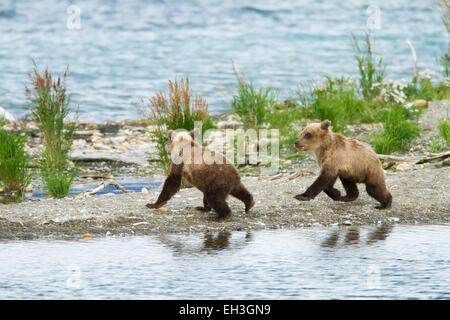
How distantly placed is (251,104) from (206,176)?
4.77 meters

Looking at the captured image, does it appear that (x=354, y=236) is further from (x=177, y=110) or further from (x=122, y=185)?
(x=122, y=185)

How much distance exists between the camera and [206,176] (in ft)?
25.2

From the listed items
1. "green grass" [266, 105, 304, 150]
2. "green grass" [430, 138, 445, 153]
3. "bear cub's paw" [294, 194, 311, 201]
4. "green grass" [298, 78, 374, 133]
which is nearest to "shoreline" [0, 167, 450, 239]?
"bear cub's paw" [294, 194, 311, 201]

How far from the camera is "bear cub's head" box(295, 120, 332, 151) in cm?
828

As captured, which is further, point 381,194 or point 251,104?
point 251,104

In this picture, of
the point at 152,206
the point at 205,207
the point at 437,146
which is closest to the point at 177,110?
the point at 152,206

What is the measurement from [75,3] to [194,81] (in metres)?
16.5

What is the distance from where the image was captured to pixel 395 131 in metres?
11.9

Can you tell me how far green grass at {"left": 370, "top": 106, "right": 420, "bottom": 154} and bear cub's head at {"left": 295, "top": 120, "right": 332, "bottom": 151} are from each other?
11.0 ft

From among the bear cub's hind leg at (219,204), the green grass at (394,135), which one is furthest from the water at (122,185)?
the green grass at (394,135)

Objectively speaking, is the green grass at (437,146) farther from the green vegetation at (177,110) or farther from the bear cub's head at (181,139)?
the bear cub's head at (181,139)

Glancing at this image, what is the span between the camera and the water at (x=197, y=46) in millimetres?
23219

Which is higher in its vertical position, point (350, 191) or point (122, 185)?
point (350, 191)
